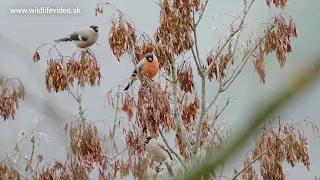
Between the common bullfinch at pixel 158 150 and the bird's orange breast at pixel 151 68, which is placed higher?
A: the bird's orange breast at pixel 151 68

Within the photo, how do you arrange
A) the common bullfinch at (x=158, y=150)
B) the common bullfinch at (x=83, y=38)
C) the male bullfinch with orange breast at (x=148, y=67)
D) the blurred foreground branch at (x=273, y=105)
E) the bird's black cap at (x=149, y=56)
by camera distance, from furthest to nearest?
the common bullfinch at (x=83, y=38)
the common bullfinch at (x=158, y=150)
the bird's black cap at (x=149, y=56)
the male bullfinch with orange breast at (x=148, y=67)
the blurred foreground branch at (x=273, y=105)

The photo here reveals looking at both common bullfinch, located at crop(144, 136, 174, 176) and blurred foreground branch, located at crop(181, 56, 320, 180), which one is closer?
blurred foreground branch, located at crop(181, 56, 320, 180)

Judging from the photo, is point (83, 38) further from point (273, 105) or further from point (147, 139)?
point (273, 105)

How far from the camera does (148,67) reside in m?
4.41

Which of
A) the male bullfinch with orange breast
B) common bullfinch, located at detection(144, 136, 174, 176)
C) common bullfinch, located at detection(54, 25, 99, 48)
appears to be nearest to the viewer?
the male bullfinch with orange breast

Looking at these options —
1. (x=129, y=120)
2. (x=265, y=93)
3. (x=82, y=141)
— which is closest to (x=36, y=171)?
(x=82, y=141)

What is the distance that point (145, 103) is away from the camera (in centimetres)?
427

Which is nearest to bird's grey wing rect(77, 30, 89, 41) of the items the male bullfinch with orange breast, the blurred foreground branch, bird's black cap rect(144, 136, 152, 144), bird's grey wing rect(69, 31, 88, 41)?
bird's grey wing rect(69, 31, 88, 41)

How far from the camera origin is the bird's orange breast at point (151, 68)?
440cm

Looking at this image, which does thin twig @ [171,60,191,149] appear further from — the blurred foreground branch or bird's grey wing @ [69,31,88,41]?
the blurred foreground branch

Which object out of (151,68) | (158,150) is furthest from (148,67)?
(158,150)

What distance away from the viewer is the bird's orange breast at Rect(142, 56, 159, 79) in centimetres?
440

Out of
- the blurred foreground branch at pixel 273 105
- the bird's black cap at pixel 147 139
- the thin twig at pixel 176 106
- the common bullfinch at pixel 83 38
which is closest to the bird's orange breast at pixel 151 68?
the thin twig at pixel 176 106

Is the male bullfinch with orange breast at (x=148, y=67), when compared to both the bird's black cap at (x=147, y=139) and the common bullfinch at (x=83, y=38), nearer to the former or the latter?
the bird's black cap at (x=147, y=139)
